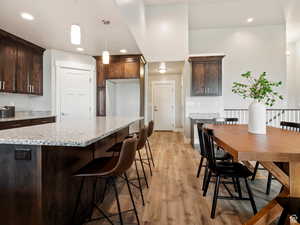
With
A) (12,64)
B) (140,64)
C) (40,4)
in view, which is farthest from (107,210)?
(140,64)

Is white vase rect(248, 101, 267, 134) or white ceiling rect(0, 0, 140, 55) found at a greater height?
white ceiling rect(0, 0, 140, 55)

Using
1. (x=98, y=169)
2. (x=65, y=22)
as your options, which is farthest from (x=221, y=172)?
(x=65, y=22)

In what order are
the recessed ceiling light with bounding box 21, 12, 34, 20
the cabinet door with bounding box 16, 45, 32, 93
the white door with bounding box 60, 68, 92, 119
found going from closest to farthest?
the recessed ceiling light with bounding box 21, 12, 34, 20 → the cabinet door with bounding box 16, 45, 32, 93 → the white door with bounding box 60, 68, 92, 119

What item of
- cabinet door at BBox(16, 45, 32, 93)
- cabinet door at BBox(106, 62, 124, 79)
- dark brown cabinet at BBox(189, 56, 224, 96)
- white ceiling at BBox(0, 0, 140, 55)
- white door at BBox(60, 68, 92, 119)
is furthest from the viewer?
cabinet door at BBox(106, 62, 124, 79)

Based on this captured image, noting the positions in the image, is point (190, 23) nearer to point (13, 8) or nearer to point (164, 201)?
point (13, 8)

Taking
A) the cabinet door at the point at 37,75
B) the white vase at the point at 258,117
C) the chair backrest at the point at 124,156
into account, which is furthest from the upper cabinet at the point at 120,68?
the chair backrest at the point at 124,156

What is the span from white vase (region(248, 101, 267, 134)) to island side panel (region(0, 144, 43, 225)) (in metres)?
2.17

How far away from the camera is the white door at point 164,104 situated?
7828mm

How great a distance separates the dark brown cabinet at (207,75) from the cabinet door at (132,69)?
1.50 meters

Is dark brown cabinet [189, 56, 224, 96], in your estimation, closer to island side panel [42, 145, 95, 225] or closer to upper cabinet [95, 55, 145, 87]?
upper cabinet [95, 55, 145, 87]

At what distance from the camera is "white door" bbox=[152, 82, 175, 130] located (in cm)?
783

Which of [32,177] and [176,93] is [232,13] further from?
[32,177]

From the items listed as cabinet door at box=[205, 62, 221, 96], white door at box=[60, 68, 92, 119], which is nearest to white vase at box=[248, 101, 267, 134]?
cabinet door at box=[205, 62, 221, 96]

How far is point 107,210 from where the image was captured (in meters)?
1.87
